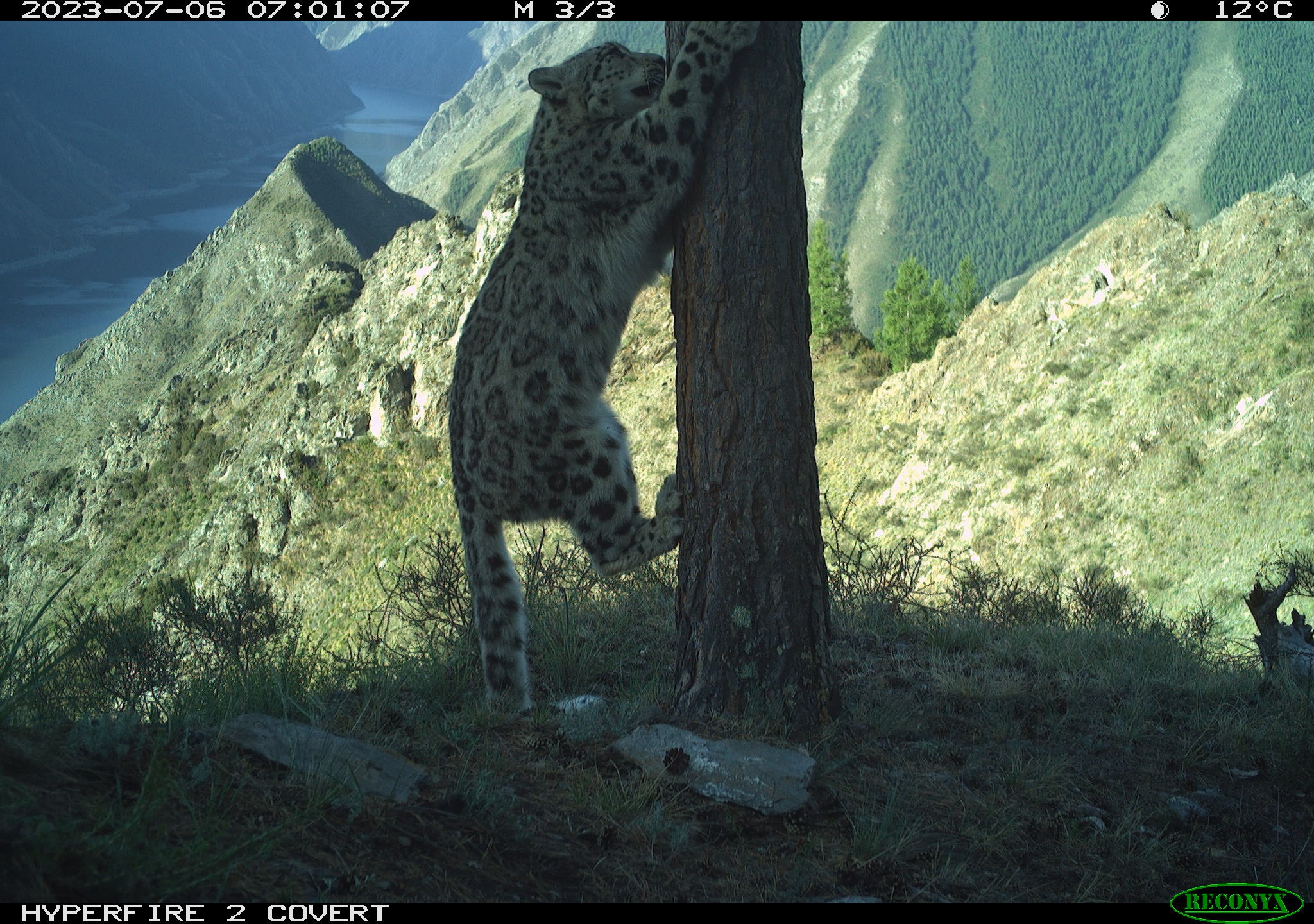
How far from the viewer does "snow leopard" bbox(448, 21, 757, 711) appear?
16.5 ft

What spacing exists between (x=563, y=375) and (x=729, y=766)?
242 centimetres

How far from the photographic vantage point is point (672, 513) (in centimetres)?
500

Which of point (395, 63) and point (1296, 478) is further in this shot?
point (395, 63)

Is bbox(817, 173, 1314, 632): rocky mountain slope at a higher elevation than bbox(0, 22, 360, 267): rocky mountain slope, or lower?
lower

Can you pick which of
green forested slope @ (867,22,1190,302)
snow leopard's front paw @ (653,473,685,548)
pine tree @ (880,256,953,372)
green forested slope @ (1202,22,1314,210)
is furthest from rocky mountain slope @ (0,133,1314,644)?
green forested slope @ (867,22,1190,302)

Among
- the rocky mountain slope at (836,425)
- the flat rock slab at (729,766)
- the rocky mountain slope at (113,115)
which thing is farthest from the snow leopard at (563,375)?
the rocky mountain slope at (113,115)

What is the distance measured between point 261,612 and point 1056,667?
7.88m

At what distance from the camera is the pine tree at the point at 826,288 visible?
47.8 m

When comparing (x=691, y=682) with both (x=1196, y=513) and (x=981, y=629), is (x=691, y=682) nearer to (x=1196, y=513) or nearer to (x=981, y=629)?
(x=981, y=629)

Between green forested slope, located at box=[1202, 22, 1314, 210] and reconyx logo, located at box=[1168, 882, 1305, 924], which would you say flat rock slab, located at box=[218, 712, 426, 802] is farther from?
green forested slope, located at box=[1202, 22, 1314, 210]

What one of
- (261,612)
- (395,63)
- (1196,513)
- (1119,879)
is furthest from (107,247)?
(395,63)
